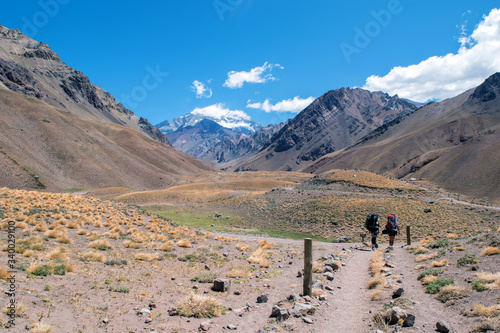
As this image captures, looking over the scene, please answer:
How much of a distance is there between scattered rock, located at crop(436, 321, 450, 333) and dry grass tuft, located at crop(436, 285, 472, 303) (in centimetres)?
192

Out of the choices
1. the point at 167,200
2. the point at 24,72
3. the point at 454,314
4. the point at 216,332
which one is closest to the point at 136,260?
the point at 216,332

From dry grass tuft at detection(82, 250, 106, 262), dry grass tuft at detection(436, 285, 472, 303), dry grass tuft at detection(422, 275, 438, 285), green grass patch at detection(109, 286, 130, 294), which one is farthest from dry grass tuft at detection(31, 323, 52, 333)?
dry grass tuft at detection(422, 275, 438, 285)

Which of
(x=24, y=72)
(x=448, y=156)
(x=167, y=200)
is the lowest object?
(x=167, y=200)

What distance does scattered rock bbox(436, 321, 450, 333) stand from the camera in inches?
260

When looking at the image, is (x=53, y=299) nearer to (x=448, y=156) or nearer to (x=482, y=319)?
(x=482, y=319)

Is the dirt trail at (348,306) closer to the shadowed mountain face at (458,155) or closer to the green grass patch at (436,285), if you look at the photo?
the green grass patch at (436,285)

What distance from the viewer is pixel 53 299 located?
7395mm

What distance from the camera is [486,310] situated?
664cm

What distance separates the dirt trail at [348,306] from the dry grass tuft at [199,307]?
285 cm

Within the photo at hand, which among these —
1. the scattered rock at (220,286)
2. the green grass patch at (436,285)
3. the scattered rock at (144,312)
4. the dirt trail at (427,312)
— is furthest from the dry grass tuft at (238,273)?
the green grass patch at (436,285)

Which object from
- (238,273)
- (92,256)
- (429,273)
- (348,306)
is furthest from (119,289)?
(429,273)

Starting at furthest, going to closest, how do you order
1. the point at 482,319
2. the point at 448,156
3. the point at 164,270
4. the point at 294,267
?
1. the point at 448,156
2. the point at 294,267
3. the point at 164,270
4. the point at 482,319

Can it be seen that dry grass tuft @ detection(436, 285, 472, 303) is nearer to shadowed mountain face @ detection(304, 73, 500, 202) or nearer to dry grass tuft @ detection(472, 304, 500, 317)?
dry grass tuft @ detection(472, 304, 500, 317)

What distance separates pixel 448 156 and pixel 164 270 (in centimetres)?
13334
